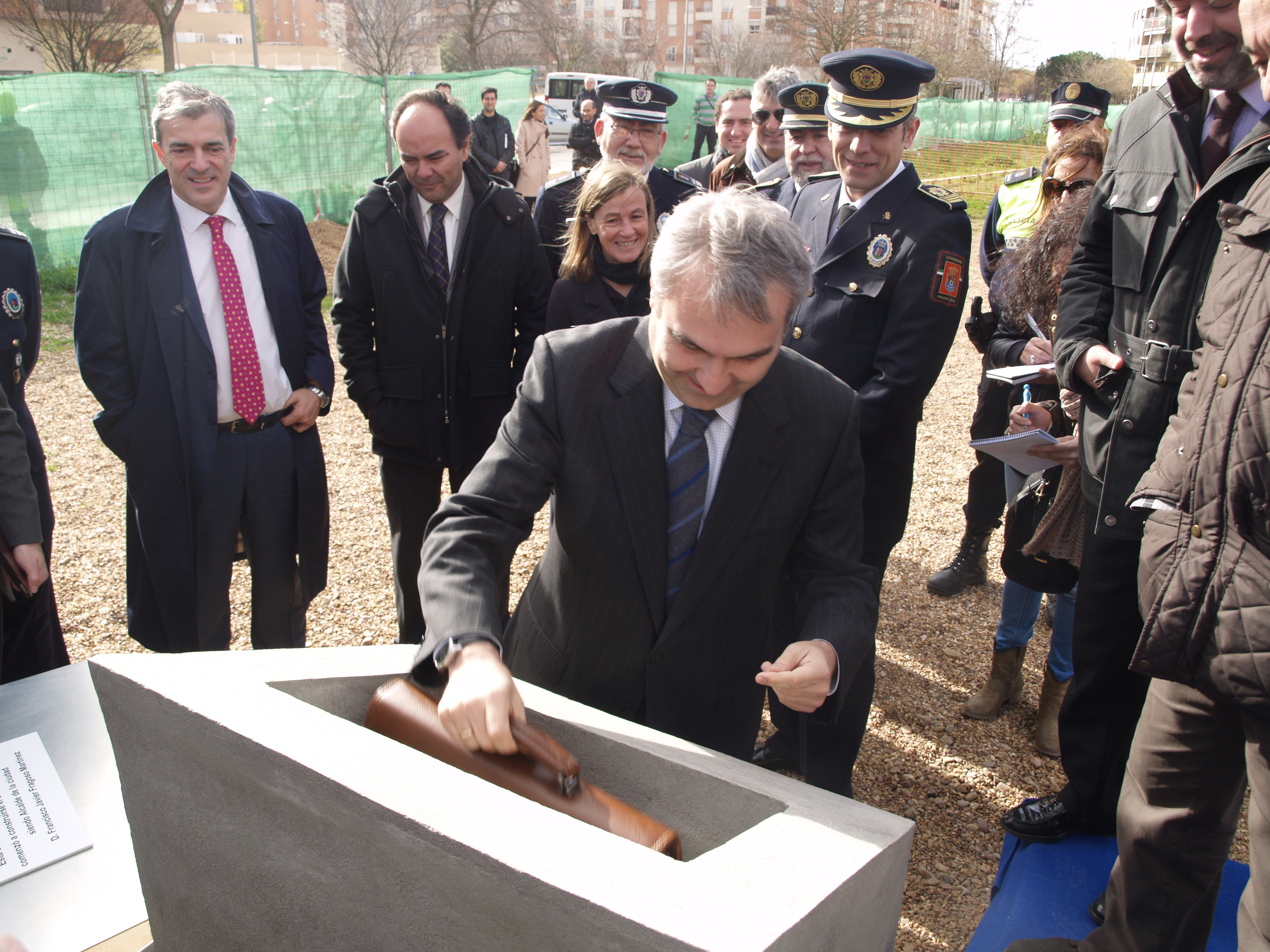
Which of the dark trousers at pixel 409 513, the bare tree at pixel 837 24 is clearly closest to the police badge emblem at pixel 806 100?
the dark trousers at pixel 409 513

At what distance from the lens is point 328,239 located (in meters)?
12.2

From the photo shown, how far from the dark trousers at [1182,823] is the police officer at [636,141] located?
126 inches

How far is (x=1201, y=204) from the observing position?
2.02 meters

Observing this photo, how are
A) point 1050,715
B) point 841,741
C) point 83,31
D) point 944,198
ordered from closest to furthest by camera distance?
point 841,741 < point 944,198 < point 1050,715 < point 83,31

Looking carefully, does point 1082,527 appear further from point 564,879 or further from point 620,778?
point 564,879

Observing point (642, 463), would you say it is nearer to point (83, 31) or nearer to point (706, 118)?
point (706, 118)

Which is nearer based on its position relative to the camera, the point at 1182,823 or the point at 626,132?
the point at 1182,823

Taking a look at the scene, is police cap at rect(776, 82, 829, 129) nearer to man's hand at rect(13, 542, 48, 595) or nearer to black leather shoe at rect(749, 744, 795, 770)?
black leather shoe at rect(749, 744, 795, 770)

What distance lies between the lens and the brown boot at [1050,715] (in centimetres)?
335

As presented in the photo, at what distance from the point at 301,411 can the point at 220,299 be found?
0.46 m

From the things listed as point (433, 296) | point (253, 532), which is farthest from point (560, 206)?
point (253, 532)

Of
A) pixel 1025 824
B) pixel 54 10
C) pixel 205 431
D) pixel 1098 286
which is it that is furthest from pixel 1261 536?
pixel 54 10

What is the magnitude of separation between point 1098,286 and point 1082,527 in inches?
28.9

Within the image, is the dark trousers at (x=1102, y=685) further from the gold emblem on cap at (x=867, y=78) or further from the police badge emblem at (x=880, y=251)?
the gold emblem on cap at (x=867, y=78)
